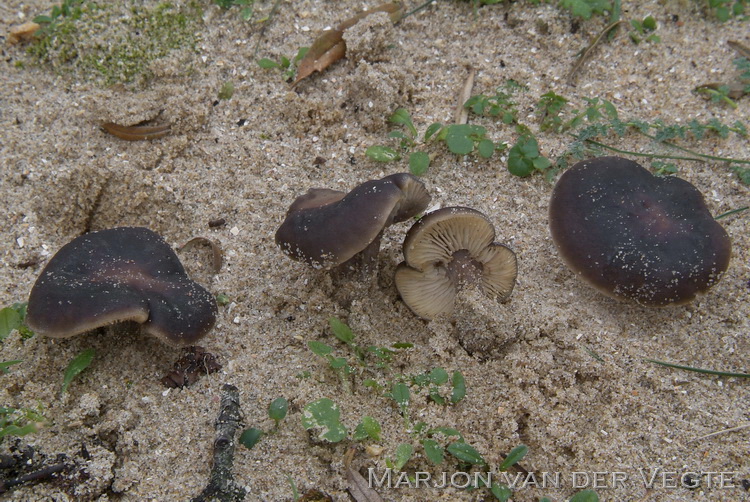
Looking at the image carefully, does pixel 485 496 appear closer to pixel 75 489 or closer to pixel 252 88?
pixel 75 489

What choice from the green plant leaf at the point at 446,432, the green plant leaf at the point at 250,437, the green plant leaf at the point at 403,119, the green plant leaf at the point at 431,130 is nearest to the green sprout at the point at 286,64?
the green plant leaf at the point at 403,119

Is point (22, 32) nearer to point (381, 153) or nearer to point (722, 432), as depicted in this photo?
point (381, 153)

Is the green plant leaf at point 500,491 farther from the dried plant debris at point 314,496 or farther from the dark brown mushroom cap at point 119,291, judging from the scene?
the dark brown mushroom cap at point 119,291

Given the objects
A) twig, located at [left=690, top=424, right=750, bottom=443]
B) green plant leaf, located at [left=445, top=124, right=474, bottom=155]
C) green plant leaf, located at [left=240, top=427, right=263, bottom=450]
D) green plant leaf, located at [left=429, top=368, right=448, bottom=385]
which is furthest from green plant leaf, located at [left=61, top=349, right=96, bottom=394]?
twig, located at [left=690, top=424, right=750, bottom=443]

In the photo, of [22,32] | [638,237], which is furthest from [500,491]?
[22,32]

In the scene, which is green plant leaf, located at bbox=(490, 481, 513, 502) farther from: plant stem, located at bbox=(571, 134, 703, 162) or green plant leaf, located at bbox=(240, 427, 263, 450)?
plant stem, located at bbox=(571, 134, 703, 162)

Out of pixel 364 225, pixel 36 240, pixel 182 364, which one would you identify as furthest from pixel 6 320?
pixel 364 225
